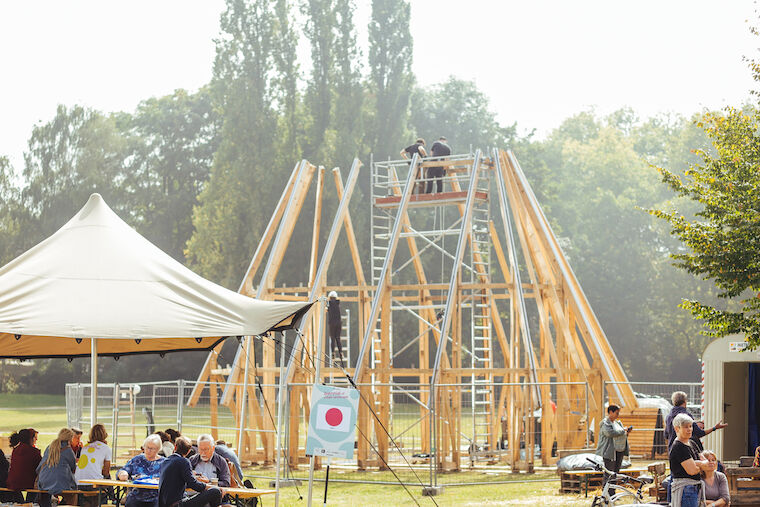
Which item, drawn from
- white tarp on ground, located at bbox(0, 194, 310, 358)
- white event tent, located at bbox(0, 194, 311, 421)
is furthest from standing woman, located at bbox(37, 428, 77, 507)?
white tarp on ground, located at bbox(0, 194, 310, 358)

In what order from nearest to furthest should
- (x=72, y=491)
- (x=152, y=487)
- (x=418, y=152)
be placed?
(x=152, y=487) < (x=72, y=491) < (x=418, y=152)

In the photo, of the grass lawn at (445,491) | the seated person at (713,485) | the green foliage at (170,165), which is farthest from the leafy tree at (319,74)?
the seated person at (713,485)

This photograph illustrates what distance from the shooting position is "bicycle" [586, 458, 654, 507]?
13094mm

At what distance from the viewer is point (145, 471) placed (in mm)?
12328

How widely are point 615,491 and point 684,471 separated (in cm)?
452

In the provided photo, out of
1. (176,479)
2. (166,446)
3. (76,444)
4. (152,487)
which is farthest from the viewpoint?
(76,444)

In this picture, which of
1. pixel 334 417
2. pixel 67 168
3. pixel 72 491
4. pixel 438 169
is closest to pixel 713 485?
pixel 334 417

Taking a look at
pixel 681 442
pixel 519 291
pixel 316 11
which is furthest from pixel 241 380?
pixel 316 11

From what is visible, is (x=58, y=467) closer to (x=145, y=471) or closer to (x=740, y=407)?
(x=145, y=471)

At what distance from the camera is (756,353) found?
752 inches

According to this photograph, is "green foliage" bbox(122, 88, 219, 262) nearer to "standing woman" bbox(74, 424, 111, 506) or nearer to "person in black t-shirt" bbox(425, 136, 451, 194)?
"person in black t-shirt" bbox(425, 136, 451, 194)

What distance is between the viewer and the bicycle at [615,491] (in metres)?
13.1

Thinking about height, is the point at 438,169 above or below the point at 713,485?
above

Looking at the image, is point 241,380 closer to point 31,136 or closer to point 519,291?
point 519,291
